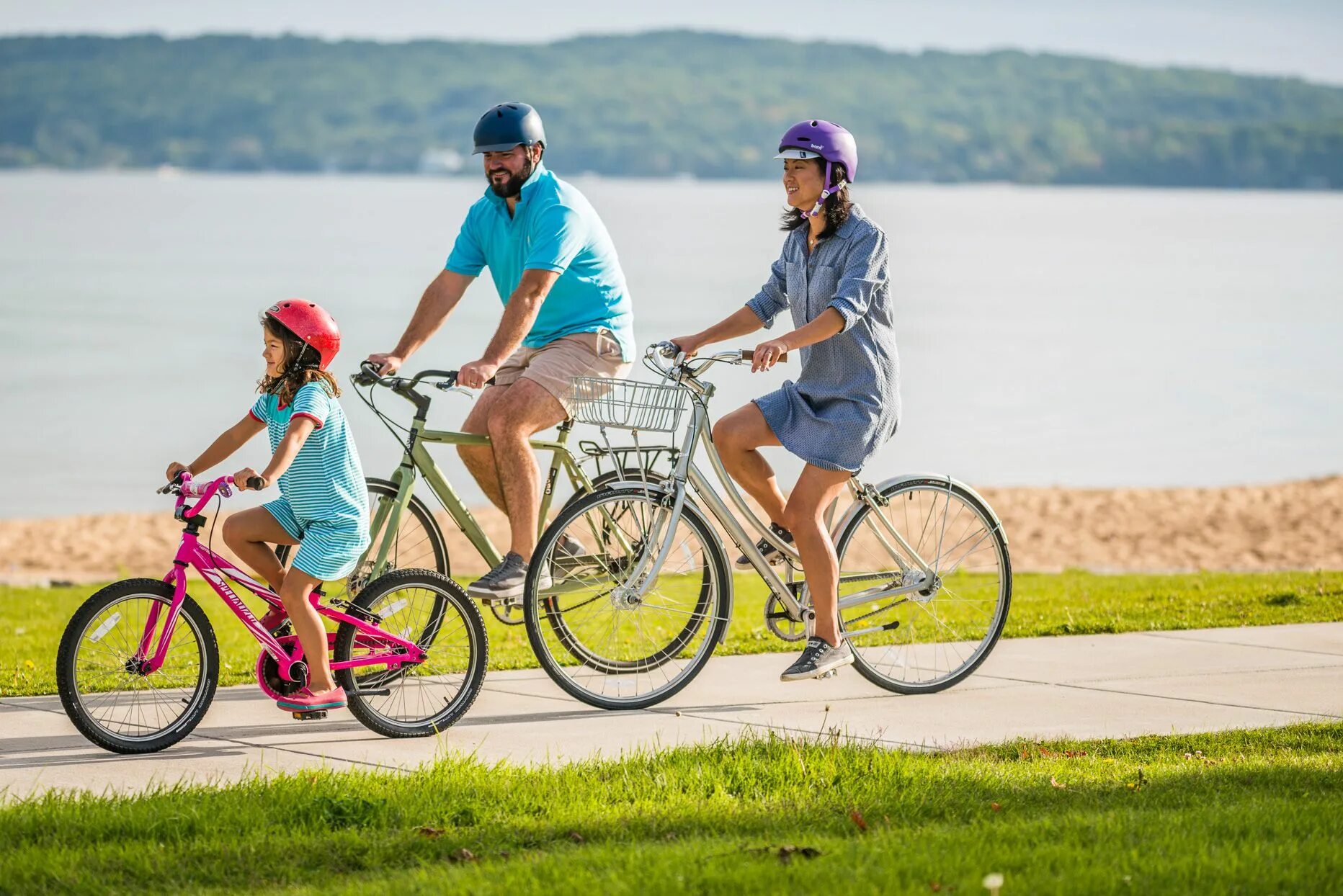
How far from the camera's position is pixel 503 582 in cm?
661

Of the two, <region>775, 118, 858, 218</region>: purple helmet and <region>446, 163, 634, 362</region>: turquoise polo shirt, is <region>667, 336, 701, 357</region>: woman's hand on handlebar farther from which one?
<region>775, 118, 858, 218</region>: purple helmet

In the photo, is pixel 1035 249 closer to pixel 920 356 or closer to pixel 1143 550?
pixel 920 356

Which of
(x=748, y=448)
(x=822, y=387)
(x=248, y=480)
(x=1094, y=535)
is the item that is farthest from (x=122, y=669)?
(x=1094, y=535)

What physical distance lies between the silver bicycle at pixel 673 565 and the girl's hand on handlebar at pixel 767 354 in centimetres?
24

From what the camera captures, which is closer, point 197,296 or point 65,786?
point 65,786

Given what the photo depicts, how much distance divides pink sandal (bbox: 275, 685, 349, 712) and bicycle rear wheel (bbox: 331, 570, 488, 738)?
80 millimetres

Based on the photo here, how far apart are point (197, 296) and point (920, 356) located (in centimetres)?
2930

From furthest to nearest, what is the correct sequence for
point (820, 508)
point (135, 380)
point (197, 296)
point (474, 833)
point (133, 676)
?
point (197, 296), point (135, 380), point (820, 508), point (133, 676), point (474, 833)

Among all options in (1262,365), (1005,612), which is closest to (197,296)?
(1262,365)

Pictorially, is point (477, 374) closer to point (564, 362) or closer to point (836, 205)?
point (564, 362)

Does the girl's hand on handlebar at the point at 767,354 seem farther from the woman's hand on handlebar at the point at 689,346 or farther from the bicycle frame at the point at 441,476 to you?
the bicycle frame at the point at 441,476

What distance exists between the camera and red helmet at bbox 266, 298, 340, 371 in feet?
19.0

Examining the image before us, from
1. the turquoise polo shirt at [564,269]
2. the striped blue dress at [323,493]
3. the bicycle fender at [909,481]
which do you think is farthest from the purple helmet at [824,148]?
the striped blue dress at [323,493]

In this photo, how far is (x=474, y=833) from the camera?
4.82m
